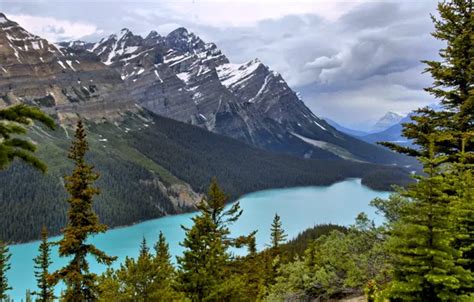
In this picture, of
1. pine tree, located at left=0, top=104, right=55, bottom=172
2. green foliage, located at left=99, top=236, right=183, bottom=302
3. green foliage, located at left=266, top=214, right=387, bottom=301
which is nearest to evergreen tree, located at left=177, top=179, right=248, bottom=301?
green foliage, located at left=99, top=236, right=183, bottom=302

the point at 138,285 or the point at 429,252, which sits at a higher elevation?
the point at 429,252

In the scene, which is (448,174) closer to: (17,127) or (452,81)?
(452,81)

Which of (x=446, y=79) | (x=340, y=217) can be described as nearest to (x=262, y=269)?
(x=446, y=79)

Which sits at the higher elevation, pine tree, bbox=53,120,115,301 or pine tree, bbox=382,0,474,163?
pine tree, bbox=382,0,474,163

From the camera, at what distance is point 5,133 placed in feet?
29.3

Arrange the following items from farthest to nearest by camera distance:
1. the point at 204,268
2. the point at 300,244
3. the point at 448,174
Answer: the point at 300,244 < the point at 204,268 < the point at 448,174

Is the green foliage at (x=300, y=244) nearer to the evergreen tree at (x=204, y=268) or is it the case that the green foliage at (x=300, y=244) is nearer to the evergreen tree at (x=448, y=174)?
the evergreen tree at (x=204, y=268)

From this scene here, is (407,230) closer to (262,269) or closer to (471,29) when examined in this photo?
(471,29)

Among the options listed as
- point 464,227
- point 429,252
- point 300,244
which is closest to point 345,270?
point 464,227

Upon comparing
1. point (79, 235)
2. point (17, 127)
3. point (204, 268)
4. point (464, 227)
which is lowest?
point (204, 268)

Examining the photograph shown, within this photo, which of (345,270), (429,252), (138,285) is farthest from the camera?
(138,285)

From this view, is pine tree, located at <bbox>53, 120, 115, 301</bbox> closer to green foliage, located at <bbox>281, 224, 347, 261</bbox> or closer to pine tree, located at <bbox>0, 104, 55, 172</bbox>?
pine tree, located at <bbox>0, 104, 55, 172</bbox>

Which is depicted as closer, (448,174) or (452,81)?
(448,174)

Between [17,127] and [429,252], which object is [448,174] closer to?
[429,252]
